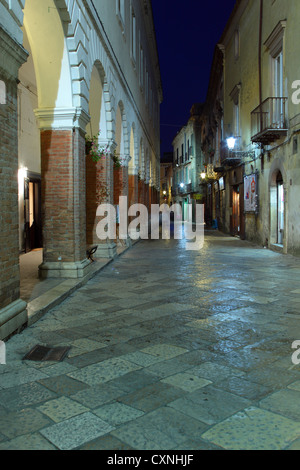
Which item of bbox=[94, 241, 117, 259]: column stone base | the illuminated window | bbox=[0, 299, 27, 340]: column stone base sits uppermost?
the illuminated window

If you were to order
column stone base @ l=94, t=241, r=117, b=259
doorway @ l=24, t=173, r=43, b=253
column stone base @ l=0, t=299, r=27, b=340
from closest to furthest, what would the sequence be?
1. column stone base @ l=0, t=299, r=27, b=340
2. column stone base @ l=94, t=241, r=117, b=259
3. doorway @ l=24, t=173, r=43, b=253

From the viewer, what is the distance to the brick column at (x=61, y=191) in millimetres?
7660

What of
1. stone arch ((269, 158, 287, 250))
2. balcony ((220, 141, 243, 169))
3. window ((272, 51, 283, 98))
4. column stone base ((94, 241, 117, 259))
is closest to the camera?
column stone base ((94, 241, 117, 259))

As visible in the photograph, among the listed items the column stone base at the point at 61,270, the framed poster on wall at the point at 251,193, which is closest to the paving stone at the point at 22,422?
the column stone base at the point at 61,270

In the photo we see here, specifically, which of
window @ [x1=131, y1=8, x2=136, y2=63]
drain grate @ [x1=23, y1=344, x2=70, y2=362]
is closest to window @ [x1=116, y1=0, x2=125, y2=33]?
window @ [x1=131, y1=8, x2=136, y2=63]

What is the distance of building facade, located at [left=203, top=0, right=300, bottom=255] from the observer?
458 inches

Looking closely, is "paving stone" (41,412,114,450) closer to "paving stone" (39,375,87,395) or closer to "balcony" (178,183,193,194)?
"paving stone" (39,375,87,395)

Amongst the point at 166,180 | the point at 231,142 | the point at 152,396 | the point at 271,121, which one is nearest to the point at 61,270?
the point at 152,396

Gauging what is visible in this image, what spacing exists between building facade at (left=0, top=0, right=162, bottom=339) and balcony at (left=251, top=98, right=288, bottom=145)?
14.8ft

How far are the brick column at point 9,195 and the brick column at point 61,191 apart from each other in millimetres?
2950

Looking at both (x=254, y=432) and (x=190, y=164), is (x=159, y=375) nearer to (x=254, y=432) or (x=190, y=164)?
(x=254, y=432)

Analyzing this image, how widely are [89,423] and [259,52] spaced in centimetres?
1476

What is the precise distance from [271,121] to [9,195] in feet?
32.9

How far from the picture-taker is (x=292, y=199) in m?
11.6
